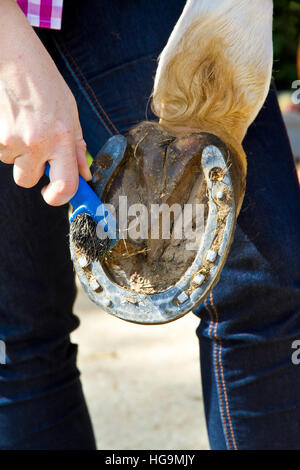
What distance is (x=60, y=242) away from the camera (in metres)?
1.17

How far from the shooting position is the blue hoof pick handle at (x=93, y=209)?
0.89 m

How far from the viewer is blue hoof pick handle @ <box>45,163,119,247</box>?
893mm

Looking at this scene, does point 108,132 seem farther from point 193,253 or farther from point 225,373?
point 225,373

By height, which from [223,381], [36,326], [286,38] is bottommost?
[223,381]

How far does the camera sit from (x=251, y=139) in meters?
1.04

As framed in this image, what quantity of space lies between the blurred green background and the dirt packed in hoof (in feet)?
8.79

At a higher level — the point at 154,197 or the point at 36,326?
the point at 154,197

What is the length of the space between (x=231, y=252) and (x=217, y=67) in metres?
0.31

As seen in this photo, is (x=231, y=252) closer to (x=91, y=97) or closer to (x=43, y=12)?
(x=91, y=97)

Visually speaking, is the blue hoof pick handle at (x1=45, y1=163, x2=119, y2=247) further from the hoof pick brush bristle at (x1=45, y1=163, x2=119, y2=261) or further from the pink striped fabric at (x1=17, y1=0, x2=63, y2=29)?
the pink striped fabric at (x1=17, y1=0, x2=63, y2=29)

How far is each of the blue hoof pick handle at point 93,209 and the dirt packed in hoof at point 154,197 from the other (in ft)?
0.10

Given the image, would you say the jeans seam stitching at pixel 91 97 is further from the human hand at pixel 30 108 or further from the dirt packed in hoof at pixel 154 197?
the human hand at pixel 30 108

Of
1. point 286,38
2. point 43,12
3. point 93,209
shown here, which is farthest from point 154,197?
point 286,38

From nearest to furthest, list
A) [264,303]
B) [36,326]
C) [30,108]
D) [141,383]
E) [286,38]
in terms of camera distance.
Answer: [30,108], [264,303], [36,326], [141,383], [286,38]
